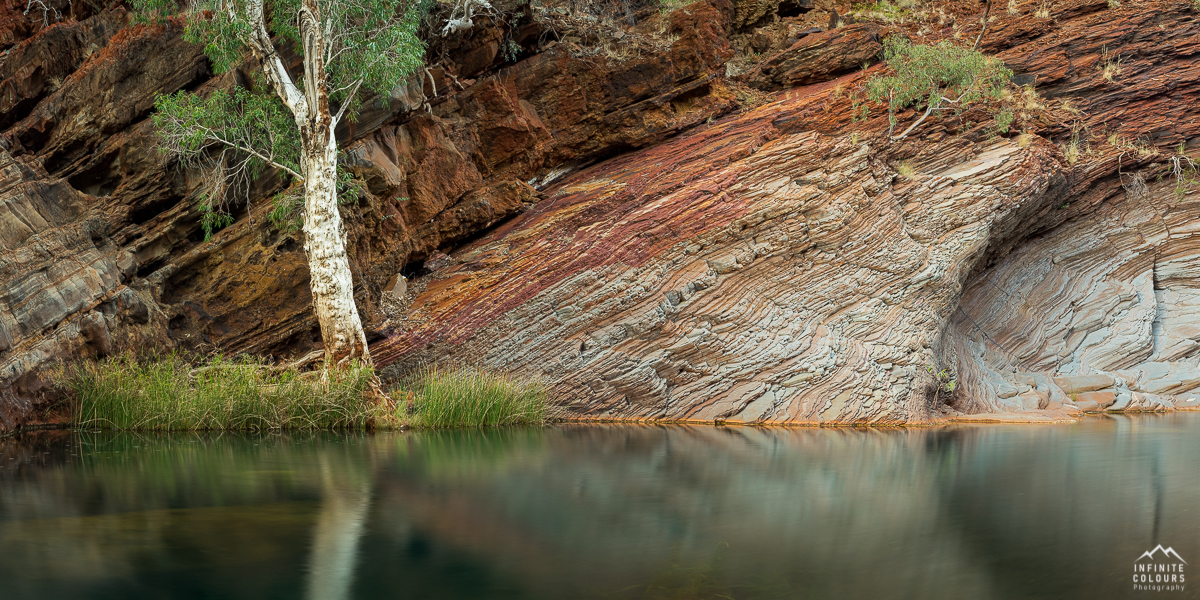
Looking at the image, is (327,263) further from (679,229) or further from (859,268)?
(859,268)

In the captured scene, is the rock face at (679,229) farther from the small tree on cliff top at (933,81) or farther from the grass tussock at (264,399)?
the grass tussock at (264,399)

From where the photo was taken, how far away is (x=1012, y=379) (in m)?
16.8

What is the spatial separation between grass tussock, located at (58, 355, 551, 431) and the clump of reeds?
0.01 m

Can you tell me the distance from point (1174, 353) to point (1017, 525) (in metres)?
15.2

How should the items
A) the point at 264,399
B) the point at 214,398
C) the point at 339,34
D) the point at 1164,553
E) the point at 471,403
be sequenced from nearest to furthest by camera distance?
the point at 1164,553 < the point at 214,398 < the point at 264,399 < the point at 471,403 < the point at 339,34

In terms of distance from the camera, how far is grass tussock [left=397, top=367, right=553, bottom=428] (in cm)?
1285

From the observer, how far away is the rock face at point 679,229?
1478 cm

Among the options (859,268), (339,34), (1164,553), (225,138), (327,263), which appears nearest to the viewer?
(1164,553)

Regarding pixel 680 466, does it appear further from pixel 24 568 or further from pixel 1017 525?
pixel 24 568

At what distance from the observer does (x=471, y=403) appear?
13.0 m

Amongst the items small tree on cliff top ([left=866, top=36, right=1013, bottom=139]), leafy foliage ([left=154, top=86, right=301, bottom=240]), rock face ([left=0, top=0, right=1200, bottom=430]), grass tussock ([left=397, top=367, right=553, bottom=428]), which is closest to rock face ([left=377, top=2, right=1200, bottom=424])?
rock face ([left=0, top=0, right=1200, bottom=430])

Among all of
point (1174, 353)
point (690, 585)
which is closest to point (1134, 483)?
point (690, 585)

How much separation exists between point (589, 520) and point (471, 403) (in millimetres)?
7246

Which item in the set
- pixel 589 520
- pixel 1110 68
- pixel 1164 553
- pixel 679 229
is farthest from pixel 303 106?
pixel 1110 68
